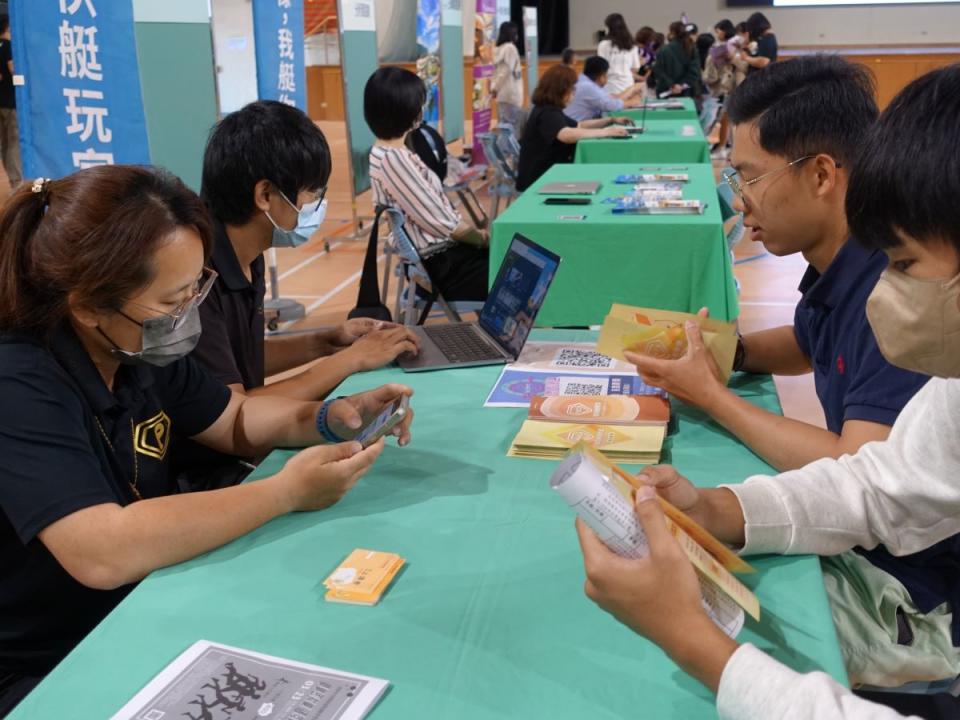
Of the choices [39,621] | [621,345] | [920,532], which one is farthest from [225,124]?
[920,532]

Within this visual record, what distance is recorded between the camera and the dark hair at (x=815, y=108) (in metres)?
1.74

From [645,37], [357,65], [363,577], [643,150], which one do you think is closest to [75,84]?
[363,577]

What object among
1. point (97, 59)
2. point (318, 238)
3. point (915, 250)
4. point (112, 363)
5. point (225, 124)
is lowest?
point (318, 238)

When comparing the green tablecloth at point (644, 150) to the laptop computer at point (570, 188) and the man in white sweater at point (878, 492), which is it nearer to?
the laptop computer at point (570, 188)

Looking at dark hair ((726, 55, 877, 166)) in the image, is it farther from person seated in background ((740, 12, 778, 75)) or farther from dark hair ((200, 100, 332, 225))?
person seated in background ((740, 12, 778, 75))

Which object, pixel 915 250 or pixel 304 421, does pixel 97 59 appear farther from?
pixel 915 250

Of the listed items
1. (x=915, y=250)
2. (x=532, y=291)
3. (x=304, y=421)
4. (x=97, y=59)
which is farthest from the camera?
(x=97, y=59)

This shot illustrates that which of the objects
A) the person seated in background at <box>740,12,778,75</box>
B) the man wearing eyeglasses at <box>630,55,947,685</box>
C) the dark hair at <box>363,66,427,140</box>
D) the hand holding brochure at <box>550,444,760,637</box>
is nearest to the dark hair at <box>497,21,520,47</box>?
the person seated in background at <box>740,12,778,75</box>

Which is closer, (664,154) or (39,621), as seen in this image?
(39,621)

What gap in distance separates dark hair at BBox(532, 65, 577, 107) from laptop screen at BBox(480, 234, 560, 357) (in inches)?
168

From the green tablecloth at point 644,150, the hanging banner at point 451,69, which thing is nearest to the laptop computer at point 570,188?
the green tablecloth at point 644,150

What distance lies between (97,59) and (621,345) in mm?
2128

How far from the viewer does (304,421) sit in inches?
65.1

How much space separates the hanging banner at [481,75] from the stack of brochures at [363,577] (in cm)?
766
